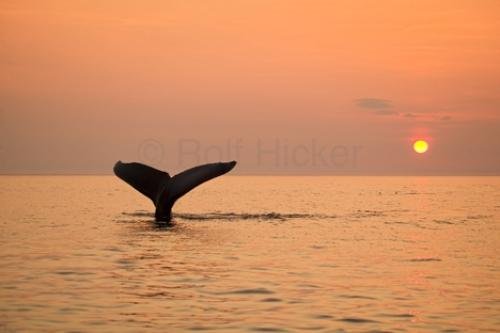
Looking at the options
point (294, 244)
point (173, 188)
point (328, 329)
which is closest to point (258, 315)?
point (328, 329)

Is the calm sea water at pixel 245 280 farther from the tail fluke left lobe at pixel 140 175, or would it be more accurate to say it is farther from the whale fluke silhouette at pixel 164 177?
the tail fluke left lobe at pixel 140 175

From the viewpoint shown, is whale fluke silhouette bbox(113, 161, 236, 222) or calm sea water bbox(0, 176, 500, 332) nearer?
calm sea water bbox(0, 176, 500, 332)

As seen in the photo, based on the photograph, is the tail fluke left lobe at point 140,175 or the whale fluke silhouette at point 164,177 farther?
the tail fluke left lobe at point 140,175

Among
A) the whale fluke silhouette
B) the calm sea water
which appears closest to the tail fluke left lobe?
the whale fluke silhouette

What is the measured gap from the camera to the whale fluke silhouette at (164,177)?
29766 millimetres

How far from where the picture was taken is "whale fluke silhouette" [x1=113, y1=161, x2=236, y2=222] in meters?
29.8

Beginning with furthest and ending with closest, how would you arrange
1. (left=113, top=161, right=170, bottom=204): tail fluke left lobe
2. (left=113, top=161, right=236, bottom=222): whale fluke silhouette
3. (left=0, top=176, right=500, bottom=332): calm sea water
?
(left=113, top=161, right=170, bottom=204): tail fluke left lobe → (left=113, top=161, right=236, bottom=222): whale fluke silhouette → (left=0, top=176, right=500, bottom=332): calm sea water

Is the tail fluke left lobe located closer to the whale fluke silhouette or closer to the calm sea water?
the whale fluke silhouette

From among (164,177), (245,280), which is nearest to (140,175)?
(164,177)

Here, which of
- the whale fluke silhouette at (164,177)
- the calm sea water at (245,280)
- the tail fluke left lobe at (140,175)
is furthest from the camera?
the tail fluke left lobe at (140,175)

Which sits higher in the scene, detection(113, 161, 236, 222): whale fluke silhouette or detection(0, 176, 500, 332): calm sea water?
detection(113, 161, 236, 222): whale fluke silhouette

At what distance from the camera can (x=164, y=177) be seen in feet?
101

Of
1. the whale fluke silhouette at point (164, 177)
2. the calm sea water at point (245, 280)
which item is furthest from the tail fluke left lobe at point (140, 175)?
the calm sea water at point (245, 280)

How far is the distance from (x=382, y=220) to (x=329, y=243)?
15.2 meters
